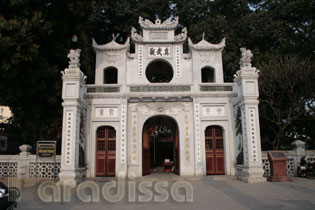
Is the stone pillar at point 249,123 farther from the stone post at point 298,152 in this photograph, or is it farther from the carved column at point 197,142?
the stone post at point 298,152

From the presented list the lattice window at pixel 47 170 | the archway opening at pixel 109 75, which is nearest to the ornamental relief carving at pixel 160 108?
the archway opening at pixel 109 75

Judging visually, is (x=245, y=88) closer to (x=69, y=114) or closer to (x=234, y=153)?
(x=234, y=153)

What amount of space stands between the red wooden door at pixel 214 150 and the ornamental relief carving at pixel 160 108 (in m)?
1.66

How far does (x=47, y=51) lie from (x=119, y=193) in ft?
28.6

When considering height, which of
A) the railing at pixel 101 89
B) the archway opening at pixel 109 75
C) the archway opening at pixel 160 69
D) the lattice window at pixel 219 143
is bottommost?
the lattice window at pixel 219 143

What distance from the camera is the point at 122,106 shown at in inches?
531

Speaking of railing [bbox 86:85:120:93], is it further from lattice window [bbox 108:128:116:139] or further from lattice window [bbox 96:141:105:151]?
lattice window [bbox 96:141:105:151]

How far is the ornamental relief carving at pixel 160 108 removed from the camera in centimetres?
1376

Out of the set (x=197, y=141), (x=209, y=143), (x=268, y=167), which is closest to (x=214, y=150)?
(x=209, y=143)

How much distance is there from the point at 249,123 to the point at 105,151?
6923 millimetres

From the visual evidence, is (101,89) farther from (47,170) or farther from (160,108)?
(47,170)

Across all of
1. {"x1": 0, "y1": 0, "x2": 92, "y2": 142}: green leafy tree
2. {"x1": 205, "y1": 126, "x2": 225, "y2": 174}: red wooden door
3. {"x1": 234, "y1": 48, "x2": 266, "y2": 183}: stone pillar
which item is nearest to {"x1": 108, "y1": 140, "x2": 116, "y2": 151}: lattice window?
{"x1": 0, "y1": 0, "x2": 92, "y2": 142}: green leafy tree

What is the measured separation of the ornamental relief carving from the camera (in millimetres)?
13758

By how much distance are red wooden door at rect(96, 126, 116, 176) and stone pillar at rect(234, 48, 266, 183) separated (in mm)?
6103
